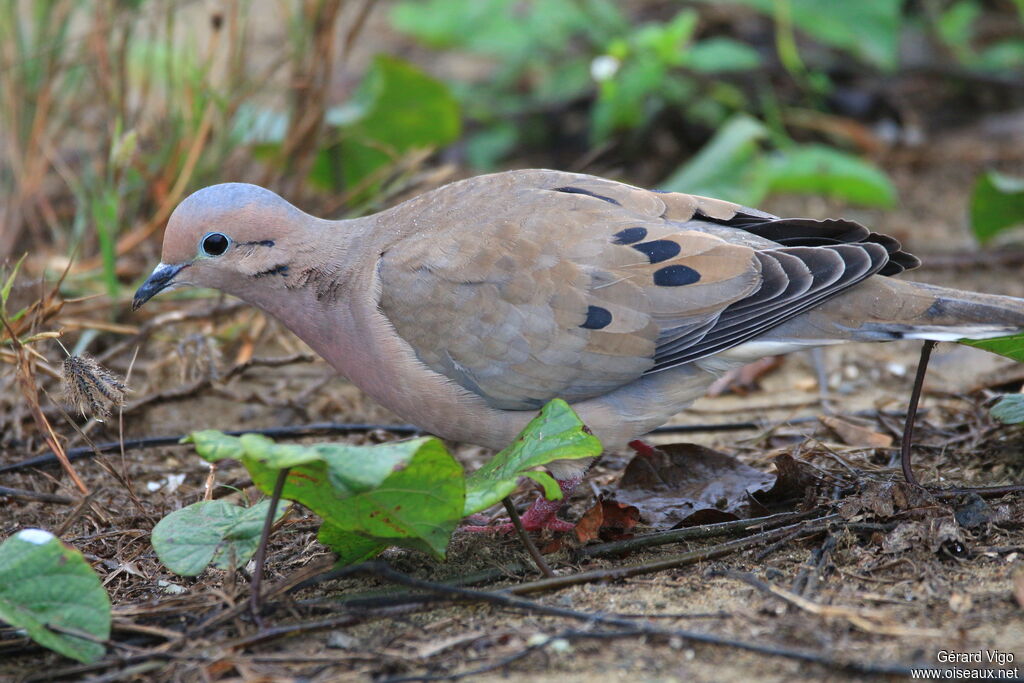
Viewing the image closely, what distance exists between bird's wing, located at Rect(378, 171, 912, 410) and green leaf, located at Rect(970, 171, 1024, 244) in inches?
75.0

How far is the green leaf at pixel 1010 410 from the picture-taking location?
3.11 metres

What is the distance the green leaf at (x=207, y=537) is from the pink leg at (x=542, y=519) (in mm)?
762

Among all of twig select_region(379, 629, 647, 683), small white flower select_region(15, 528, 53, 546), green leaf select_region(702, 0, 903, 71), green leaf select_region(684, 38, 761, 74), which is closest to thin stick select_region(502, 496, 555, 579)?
twig select_region(379, 629, 647, 683)

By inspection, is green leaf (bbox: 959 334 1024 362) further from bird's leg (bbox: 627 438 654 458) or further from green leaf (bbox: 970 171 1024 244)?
green leaf (bbox: 970 171 1024 244)

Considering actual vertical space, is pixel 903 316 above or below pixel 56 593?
above

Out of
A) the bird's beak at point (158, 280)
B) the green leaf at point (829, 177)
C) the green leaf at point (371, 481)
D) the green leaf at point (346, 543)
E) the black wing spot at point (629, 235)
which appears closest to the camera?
the green leaf at point (371, 481)

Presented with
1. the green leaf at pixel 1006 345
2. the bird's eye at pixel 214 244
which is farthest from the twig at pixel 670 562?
the bird's eye at pixel 214 244

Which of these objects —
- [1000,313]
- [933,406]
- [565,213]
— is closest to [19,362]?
[565,213]

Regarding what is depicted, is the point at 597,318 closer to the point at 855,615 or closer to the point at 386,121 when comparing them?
the point at 855,615

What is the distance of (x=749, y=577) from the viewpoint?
278 centimetres

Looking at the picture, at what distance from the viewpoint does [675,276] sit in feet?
10.4

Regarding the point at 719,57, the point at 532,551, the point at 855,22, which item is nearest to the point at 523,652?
the point at 532,551

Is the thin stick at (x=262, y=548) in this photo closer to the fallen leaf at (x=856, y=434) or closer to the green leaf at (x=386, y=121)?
the fallen leaf at (x=856, y=434)

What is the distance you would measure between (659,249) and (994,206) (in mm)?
2547
